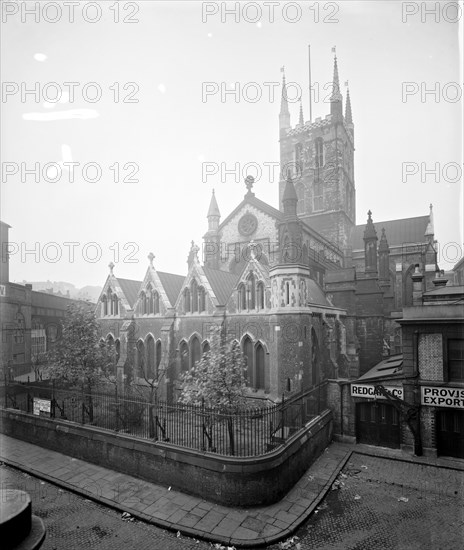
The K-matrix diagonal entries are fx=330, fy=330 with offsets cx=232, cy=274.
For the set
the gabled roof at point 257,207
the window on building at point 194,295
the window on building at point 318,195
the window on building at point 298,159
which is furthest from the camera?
the window on building at point 298,159

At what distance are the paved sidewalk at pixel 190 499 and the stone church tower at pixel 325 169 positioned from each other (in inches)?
1172

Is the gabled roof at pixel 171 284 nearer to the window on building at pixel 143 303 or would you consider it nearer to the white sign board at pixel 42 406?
the window on building at pixel 143 303

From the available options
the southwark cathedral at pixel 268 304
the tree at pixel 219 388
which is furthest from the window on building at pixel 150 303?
the tree at pixel 219 388

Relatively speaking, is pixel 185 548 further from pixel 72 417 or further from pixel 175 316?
pixel 175 316

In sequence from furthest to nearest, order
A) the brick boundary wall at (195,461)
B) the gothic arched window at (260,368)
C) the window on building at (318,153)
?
the window on building at (318,153) < the gothic arched window at (260,368) < the brick boundary wall at (195,461)

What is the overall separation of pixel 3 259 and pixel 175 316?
16496 mm

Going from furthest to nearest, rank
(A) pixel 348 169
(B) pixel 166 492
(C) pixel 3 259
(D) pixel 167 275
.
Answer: (A) pixel 348 169, (C) pixel 3 259, (D) pixel 167 275, (B) pixel 166 492

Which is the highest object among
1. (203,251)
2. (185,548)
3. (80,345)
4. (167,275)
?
(203,251)

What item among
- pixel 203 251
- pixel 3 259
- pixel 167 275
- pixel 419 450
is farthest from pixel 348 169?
pixel 3 259

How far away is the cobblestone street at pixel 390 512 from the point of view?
9.72 meters

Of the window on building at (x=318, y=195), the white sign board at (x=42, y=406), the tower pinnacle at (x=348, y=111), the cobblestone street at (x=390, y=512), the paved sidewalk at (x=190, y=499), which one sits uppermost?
the tower pinnacle at (x=348, y=111)

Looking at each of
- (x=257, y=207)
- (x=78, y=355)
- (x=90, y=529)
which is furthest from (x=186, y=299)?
(x=90, y=529)

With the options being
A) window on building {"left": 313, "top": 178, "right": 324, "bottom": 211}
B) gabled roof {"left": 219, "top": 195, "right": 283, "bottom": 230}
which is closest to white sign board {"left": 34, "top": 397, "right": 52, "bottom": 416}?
gabled roof {"left": 219, "top": 195, "right": 283, "bottom": 230}

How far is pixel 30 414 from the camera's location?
Result: 16.9 m
